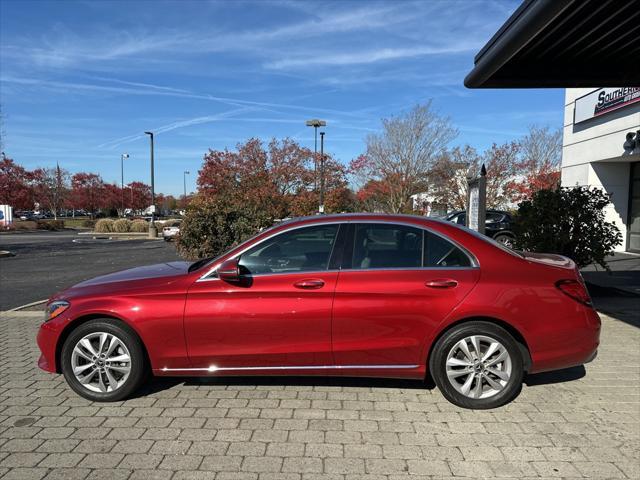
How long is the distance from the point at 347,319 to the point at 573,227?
6.00m

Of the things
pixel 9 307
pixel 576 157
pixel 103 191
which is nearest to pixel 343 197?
pixel 576 157

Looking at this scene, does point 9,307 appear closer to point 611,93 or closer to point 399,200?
point 611,93

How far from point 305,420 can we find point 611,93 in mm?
15805

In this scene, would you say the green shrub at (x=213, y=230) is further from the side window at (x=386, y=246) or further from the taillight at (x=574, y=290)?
the taillight at (x=574, y=290)

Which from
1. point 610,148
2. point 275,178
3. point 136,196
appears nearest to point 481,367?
point 610,148

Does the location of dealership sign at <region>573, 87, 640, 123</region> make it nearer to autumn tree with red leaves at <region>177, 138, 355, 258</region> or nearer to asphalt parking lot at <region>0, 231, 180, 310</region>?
autumn tree with red leaves at <region>177, 138, 355, 258</region>

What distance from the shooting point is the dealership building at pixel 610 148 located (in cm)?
1423

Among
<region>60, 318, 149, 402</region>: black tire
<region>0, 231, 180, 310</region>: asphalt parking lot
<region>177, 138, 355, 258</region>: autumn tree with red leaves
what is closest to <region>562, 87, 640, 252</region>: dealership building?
<region>177, 138, 355, 258</region>: autumn tree with red leaves

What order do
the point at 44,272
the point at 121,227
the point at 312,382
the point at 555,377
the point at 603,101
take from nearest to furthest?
the point at 312,382 < the point at 555,377 < the point at 44,272 < the point at 603,101 < the point at 121,227

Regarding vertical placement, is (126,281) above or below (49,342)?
above

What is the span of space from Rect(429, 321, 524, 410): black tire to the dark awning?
3185 mm

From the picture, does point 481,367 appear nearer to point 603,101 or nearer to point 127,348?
point 127,348

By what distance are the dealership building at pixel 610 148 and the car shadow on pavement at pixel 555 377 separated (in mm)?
12123

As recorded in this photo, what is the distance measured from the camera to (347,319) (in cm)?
370
